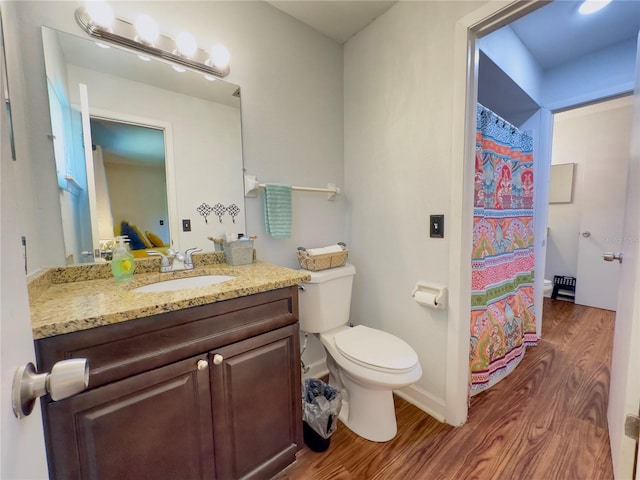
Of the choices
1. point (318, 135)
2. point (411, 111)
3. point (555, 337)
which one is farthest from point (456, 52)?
point (555, 337)

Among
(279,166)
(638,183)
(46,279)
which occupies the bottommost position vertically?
(46,279)

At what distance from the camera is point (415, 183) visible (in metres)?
1.60

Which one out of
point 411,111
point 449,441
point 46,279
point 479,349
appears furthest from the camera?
point 479,349

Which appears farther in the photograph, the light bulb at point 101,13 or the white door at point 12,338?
the light bulb at point 101,13

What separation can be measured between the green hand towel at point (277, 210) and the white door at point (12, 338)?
1.21 metres

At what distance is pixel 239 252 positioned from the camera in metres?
1.48

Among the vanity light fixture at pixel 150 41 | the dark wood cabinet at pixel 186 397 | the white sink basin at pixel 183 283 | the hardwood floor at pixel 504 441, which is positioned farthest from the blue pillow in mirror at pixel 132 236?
the hardwood floor at pixel 504 441

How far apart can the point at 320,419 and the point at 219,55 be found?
6.38 ft

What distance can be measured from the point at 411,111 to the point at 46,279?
1909 millimetres

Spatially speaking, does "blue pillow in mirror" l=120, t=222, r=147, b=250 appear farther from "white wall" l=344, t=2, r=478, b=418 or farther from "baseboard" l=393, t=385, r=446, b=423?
"baseboard" l=393, t=385, r=446, b=423

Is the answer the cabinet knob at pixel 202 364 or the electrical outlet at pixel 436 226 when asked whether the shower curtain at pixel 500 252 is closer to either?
the electrical outlet at pixel 436 226

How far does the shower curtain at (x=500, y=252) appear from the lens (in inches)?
67.6

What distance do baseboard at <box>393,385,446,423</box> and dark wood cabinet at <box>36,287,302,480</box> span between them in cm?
81

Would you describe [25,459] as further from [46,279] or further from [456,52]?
[456,52]
